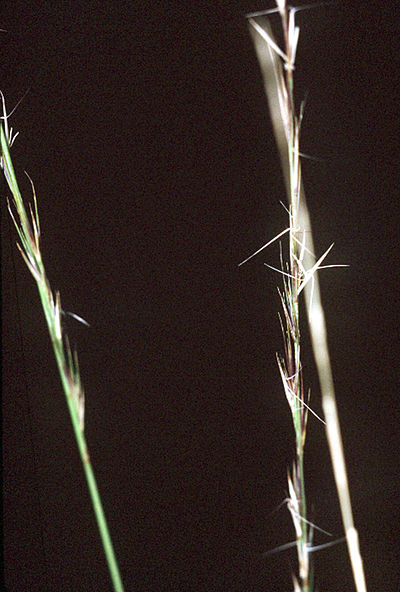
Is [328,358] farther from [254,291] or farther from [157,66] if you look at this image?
[157,66]

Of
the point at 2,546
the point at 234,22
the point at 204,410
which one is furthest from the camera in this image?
the point at 2,546

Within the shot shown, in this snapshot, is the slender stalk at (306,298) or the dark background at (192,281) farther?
the dark background at (192,281)

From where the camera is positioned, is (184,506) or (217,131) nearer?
(217,131)

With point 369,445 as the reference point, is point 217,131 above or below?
above

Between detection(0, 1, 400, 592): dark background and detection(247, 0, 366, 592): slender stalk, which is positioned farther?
detection(0, 1, 400, 592): dark background

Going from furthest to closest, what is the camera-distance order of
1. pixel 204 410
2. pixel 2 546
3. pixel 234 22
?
pixel 2 546, pixel 204 410, pixel 234 22

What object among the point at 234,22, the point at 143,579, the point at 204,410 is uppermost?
the point at 234,22

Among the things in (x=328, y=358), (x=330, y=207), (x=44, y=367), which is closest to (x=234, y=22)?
(x=330, y=207)
